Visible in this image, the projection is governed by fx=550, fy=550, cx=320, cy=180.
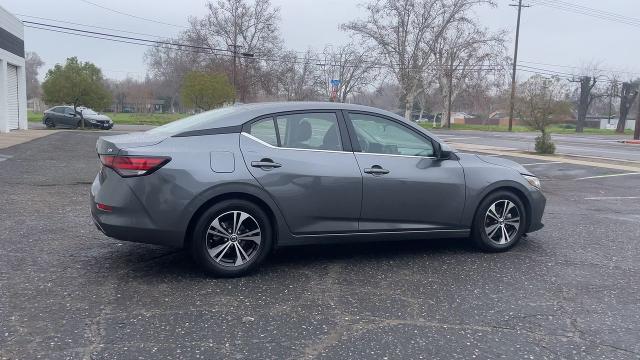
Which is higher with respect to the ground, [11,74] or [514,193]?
[11,74]

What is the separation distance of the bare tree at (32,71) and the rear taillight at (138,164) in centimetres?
9622

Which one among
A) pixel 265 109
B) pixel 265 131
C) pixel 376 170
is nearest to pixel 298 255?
pixel 376 170

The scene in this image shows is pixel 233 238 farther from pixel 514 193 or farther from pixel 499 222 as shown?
pixel 514 193

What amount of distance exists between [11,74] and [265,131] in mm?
26338

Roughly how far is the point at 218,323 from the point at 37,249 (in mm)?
2642

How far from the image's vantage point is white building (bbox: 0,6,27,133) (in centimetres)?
2422

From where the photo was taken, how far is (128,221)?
4.40m

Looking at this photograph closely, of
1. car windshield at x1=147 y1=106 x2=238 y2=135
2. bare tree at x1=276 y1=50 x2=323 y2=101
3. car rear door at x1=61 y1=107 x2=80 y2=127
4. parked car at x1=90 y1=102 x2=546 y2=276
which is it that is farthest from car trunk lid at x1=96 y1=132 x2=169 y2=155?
bare tree at x1=276 y1=50 x2=323 y2=101

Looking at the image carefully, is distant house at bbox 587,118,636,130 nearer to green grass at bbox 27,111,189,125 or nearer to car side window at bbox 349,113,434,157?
green grass at bbox 27,111,189,125

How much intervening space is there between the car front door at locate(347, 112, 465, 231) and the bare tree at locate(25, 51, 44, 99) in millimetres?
96459

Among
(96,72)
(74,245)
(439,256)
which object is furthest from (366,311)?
(96,72)

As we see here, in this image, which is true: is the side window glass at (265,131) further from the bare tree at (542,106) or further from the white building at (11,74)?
the white building at (11,74)

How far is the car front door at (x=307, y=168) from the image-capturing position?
15.3 feet

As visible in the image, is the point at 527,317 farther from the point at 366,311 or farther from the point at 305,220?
Result: the point at 305,220
